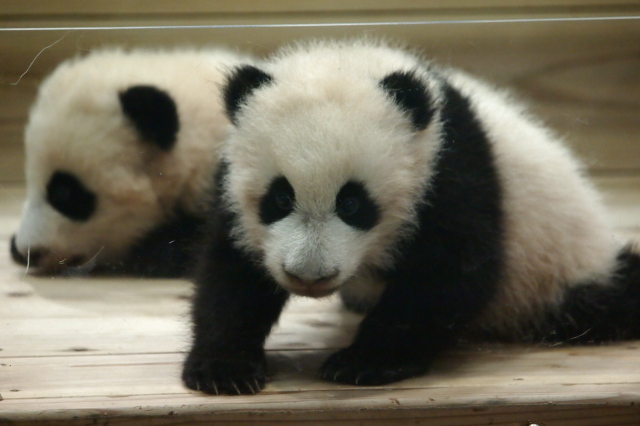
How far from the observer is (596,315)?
2.83 metres

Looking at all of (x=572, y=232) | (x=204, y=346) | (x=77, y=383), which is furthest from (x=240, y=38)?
Result: (x=572, y=232)

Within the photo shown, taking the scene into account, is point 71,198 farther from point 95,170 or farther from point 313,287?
point 313,287

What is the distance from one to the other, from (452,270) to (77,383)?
1.14m

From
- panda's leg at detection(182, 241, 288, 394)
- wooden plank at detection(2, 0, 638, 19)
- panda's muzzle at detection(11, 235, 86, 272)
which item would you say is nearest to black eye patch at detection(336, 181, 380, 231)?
panda's leg at detection(182, 241, 288, 394)

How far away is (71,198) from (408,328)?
6.17 ft

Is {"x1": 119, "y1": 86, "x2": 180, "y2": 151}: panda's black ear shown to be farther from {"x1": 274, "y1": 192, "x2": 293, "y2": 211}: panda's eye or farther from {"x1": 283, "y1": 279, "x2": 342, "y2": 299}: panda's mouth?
{"x1": 283, "y1": 279, "x2": 342, "y2": 299}: panda's mouth

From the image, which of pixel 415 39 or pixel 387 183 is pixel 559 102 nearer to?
pixel 415 39

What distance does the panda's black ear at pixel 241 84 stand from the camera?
251 centimetres

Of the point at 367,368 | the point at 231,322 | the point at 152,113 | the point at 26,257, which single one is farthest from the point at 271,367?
the point at 152,113

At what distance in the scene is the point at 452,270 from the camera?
2.49m

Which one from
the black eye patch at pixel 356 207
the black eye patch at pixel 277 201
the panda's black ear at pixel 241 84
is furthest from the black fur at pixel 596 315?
the panda's black ear at pixel 241 84

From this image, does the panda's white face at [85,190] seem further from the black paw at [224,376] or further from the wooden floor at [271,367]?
the black paw at [224,376]

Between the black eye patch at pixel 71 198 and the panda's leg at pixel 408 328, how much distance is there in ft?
5.54

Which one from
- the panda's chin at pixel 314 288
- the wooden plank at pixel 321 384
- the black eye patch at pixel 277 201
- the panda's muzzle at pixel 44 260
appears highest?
the black eye patch at pixel 277 201
